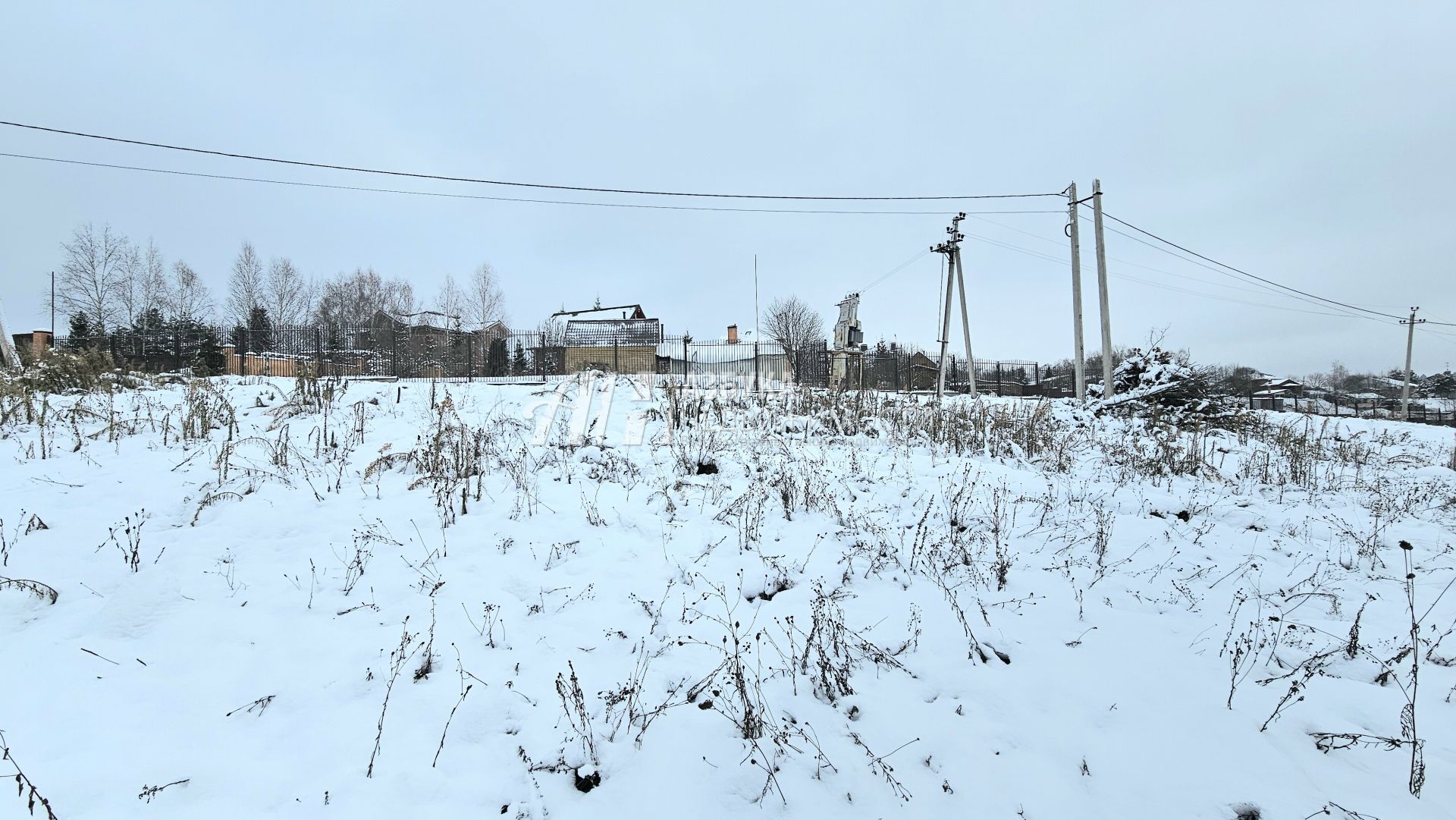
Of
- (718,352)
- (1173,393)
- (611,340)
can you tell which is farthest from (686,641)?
(611,340)

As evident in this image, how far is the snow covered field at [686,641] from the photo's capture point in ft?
6.59

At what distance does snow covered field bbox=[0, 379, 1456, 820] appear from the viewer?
201 cm

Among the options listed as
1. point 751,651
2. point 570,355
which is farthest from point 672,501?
point 570,355

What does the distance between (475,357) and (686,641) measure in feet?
74.0

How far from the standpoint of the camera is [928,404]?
10.5 meters

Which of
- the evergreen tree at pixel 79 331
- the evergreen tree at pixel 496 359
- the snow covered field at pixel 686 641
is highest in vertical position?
the evergreen tree at pixel 79 331

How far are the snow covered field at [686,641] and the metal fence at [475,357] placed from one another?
11.8m

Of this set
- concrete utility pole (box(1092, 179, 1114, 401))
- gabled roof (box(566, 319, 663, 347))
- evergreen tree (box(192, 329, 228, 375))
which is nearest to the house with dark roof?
gabled roof (box(566, 319, 663, 347))

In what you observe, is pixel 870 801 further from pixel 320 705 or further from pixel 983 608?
pixel 320 705

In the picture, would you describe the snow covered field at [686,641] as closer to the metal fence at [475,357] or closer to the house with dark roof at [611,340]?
the metal fence at [475,357]

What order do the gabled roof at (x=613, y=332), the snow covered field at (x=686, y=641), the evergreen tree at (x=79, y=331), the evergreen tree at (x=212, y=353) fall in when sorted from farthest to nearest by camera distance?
the gabled roof at (x=613, y=332), the evergreen tree at (x=79, y=331), the evergreen tree at (x=212, y=353), the snow covered field at (x=686, y=641)

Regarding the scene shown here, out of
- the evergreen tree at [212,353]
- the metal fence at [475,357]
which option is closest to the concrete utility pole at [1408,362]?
the metal fence at [475,357]

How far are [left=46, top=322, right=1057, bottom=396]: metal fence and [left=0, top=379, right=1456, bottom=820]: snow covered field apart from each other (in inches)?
464

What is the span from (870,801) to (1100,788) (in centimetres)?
86
